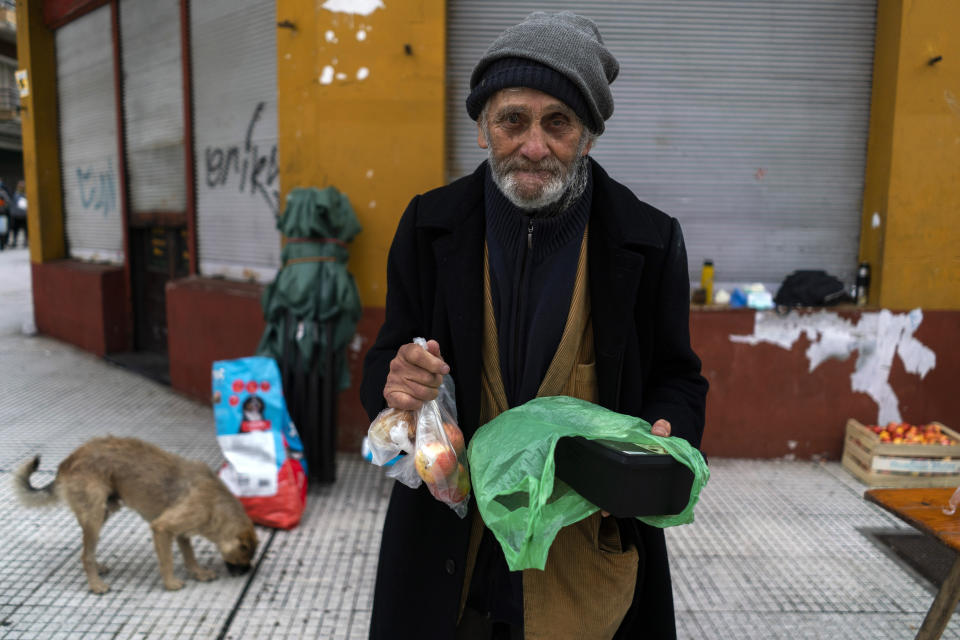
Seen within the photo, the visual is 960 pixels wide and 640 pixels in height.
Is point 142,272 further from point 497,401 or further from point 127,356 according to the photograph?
point 497,401

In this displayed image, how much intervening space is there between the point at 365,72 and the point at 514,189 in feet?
11.7

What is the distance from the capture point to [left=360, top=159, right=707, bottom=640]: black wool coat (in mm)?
1700

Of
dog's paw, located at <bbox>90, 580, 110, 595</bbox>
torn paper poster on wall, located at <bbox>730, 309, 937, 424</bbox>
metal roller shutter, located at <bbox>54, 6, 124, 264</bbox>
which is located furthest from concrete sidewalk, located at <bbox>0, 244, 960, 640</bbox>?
metal roller shutter, located at <bbox>54, 6, 124, 264</bbox>

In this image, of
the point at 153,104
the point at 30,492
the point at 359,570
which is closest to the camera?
the point at 30,492

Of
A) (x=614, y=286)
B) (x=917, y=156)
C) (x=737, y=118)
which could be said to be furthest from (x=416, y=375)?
(x=917, y=156)

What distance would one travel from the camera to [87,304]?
26.4 ft

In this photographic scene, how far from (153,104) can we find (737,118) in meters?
5.80

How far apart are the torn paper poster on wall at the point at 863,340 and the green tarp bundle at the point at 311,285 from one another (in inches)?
112

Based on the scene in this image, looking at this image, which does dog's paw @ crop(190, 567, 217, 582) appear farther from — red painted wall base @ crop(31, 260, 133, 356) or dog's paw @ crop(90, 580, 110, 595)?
red painted wall base @ crop(31, 260, 133, 356)

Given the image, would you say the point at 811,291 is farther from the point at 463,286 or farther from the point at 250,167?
the point at 250,167

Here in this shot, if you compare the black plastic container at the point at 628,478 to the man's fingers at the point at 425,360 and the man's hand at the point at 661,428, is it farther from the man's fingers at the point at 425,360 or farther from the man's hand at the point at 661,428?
the man's fingers at the point at 425,360

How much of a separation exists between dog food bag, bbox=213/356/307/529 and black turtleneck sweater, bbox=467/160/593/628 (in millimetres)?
2552

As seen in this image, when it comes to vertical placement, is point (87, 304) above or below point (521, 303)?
below

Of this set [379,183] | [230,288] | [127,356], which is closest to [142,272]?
[127,356]
